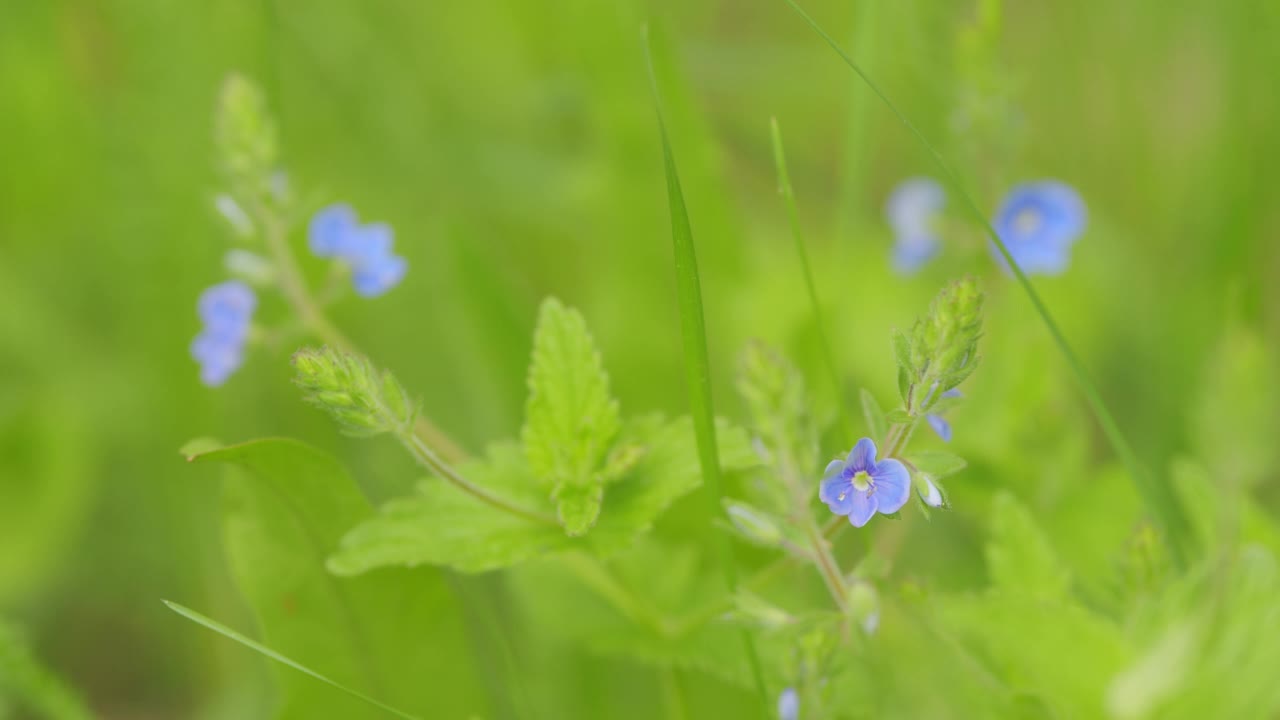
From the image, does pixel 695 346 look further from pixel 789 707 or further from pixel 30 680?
pixel 30 680

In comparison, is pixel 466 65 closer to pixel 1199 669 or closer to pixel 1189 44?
pixel 1189 44

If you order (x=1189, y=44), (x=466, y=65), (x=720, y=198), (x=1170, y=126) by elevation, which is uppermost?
(x=1189, y=44)

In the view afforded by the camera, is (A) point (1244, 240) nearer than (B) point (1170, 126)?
Yes

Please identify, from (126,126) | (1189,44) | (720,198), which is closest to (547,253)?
(720,198)

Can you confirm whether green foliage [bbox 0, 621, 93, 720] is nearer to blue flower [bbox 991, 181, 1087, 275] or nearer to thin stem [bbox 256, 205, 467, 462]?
thin stem [bbox 256, 205, 467, 462]

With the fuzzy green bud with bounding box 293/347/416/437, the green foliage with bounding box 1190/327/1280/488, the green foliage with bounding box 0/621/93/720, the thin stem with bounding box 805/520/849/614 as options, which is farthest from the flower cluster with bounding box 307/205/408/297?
the green foliage with bounding box 1190/327/1280/488
